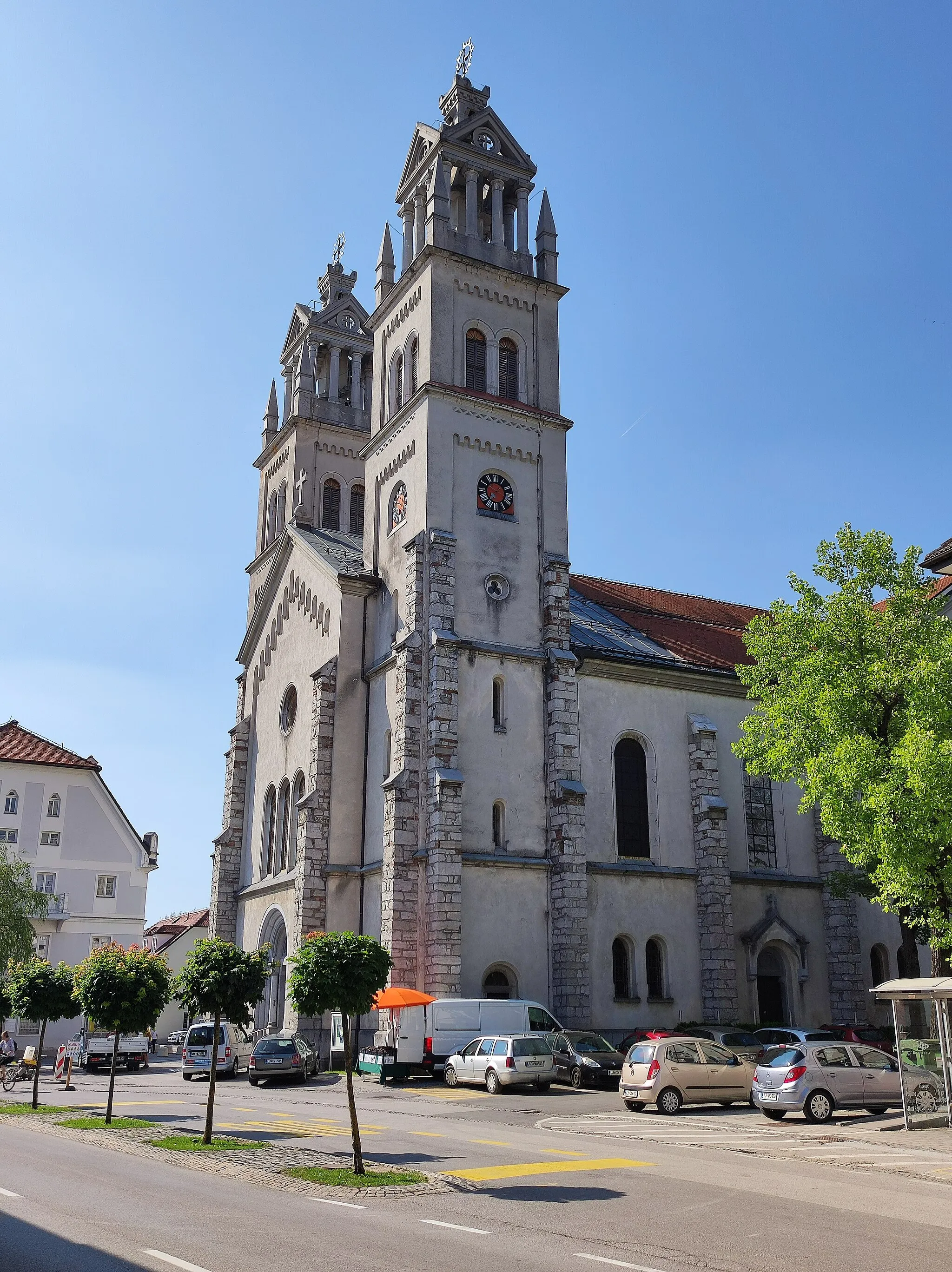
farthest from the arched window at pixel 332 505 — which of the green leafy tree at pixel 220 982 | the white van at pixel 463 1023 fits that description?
the green leafy tree at pixel 220 982

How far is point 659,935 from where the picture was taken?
1446 inches

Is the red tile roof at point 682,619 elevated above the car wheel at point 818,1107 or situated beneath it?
elevated above

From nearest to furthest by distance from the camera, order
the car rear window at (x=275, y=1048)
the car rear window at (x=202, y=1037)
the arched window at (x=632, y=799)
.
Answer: the car rear window at (x=275, y=1048), the car rear window at (x=202, y=1037), the arched window at (x=632, y=799)

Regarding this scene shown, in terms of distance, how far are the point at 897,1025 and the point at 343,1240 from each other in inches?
571

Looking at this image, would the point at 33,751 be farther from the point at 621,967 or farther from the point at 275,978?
the point at 621,967

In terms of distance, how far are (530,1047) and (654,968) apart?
34.7 ft

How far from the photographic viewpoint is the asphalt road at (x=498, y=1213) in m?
9.30

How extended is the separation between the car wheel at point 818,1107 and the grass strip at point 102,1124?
475 inches

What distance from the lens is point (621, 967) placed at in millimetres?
36219

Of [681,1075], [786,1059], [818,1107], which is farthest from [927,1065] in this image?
[681,1075]

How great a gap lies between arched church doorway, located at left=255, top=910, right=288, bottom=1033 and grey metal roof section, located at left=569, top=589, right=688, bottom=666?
1482 centimetres

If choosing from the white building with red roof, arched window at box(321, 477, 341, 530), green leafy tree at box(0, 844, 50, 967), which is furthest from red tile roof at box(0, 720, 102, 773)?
arched window at box(321, 477, 341, 530)

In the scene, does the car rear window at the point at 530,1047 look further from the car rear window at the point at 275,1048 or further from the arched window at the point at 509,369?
the arched window at the point at 509,369

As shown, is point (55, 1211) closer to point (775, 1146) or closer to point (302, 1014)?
point (302, 1014)
